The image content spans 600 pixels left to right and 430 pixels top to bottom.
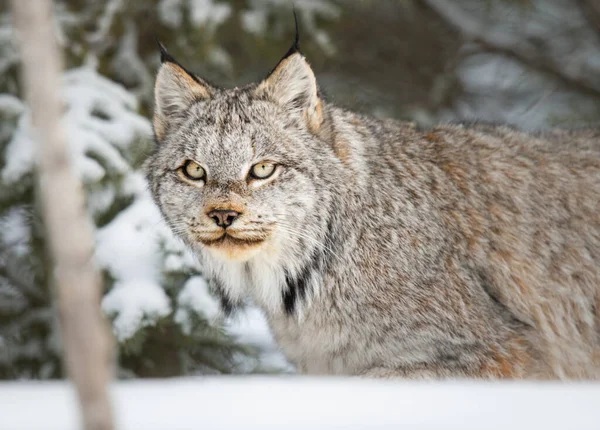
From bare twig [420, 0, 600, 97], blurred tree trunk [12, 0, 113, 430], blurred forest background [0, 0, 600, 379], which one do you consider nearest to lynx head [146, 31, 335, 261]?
A: blurred forest background [0, 0, 600, 379]

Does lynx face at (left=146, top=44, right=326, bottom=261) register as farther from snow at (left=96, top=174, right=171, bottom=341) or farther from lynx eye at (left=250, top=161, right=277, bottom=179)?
snow at (left=96, top=174, right=171, bottom=341)

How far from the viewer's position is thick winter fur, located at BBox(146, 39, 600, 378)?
12.6 ft

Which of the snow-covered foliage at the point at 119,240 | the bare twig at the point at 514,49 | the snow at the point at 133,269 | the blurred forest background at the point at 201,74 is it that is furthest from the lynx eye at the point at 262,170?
the bare twig at the point at 514,49

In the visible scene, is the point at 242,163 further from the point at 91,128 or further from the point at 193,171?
the point at 91,128

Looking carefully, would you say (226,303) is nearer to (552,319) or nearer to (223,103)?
(223,103)

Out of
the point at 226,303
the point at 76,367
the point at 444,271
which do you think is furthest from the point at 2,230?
the point at 76,367

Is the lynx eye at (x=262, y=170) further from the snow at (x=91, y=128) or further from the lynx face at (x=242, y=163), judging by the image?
the snow at (x=91, y=128)

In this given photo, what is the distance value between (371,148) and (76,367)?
2.76m

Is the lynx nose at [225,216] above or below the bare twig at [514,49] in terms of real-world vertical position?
below

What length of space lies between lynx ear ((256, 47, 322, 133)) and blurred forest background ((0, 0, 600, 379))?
533 millimetres

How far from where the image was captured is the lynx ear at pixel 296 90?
3961 millimetres

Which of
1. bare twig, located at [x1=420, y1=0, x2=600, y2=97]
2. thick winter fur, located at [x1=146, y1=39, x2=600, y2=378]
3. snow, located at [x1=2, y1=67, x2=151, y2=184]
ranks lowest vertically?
thick winter fur, located at [x1=146, y1=39, x2=600, y2=378]

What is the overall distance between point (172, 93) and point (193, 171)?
0.53 m

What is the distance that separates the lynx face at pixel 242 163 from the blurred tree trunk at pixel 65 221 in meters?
2.02
